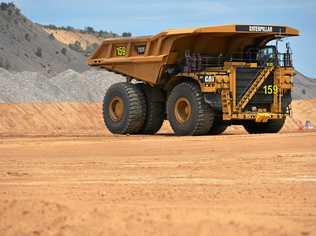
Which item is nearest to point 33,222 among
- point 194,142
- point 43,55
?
point 194,142

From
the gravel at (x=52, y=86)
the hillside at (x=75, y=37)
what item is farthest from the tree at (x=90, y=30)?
the gravel at (x=52, y=86)

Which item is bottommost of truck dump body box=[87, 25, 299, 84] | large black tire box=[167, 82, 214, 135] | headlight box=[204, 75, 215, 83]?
large black tire box=[167, 82, 214, 135]

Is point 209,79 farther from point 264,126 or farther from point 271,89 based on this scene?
point 264,126

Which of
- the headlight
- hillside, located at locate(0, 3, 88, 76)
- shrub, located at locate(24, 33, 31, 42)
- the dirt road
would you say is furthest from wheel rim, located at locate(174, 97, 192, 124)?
shrub, located at locate(24, 33, 31, 42)

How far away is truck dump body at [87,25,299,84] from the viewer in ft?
72.9

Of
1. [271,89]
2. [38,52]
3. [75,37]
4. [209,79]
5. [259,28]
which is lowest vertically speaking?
[271,89]

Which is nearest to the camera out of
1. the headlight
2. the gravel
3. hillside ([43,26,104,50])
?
the headlight

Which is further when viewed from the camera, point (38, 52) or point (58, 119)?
point (38, 52)

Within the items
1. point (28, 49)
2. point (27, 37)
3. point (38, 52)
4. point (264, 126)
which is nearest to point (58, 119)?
point (264, 126)

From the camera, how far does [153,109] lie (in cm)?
2430

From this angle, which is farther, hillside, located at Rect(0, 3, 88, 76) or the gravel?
hillside, located at Rect(0, 3, 88, 76)

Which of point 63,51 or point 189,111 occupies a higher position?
point 63,51

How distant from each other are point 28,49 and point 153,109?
50948 mm

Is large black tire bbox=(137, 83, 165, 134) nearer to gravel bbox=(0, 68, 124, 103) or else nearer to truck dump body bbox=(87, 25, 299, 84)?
truck dump body bbox=(87, 25, 299, 84)
